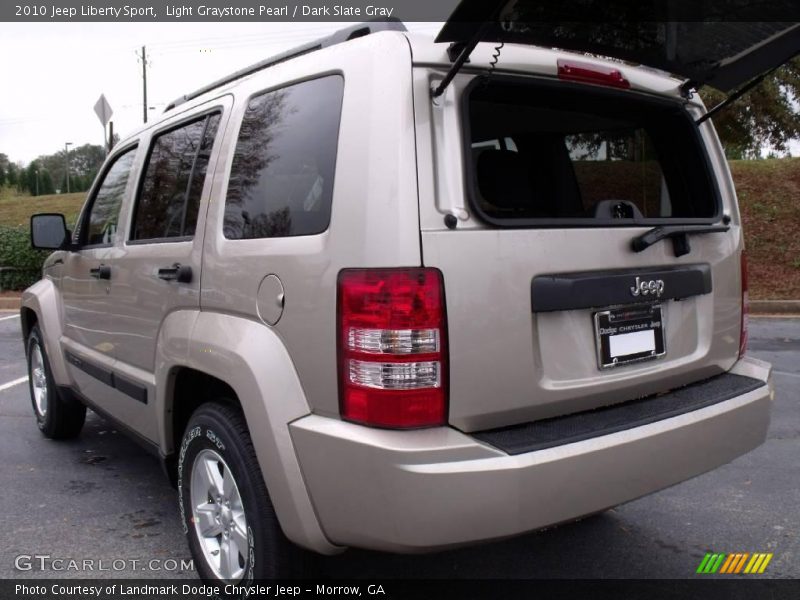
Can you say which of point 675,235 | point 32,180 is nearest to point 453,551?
point 675,235

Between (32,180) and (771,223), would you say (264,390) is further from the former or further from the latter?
(32,180)

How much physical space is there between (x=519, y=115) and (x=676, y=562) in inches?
77.4

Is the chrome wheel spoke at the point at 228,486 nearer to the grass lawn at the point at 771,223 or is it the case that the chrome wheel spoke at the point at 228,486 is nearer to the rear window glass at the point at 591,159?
the rear window glass at the point at 591,159

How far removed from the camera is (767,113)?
16531 mm

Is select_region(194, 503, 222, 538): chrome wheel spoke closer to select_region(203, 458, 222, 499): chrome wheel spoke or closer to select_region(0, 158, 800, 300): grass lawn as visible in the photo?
select_region(203, 458, 222, 499): chrome wheel spoke

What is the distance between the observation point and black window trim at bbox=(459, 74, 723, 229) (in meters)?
2.16

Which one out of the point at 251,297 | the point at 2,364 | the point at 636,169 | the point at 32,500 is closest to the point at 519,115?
the point at 636,169

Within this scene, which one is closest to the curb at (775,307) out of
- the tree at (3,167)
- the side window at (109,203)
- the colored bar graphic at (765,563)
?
the colored bar graphic at (765,563)

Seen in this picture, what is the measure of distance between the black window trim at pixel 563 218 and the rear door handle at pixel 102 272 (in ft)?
6.82

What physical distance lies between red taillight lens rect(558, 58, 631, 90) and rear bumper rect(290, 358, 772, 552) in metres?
1.22

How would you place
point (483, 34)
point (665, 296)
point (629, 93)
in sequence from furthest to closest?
point (629, 93), point (665, 296), point (483, 34)

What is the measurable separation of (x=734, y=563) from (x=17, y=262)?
13932 mm

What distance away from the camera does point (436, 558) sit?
3109mm

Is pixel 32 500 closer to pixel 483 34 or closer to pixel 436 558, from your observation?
pixel 436 558
